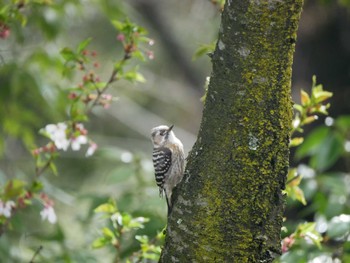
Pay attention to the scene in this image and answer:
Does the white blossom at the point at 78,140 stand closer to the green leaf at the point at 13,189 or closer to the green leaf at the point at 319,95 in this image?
the green leaf at the point at 13,189

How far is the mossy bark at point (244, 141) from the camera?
113 inches

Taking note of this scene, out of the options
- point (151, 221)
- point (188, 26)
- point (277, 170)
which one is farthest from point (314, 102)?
point (188, 26)

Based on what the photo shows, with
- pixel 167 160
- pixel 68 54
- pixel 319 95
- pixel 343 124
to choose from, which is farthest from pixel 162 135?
pixel 319 95

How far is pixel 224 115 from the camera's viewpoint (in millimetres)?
2926

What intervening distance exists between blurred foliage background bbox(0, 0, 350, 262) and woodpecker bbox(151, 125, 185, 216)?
0.10m

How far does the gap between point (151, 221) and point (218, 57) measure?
1.68 meters

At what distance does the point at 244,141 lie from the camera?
2910 millimetres

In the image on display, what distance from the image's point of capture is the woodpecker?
496 cm

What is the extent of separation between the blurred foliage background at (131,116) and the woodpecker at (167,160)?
0.10 meters

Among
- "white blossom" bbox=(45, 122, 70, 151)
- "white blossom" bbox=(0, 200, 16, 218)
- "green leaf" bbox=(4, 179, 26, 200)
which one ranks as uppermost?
"white blossom" bbox=(45, 122, 70, 151)

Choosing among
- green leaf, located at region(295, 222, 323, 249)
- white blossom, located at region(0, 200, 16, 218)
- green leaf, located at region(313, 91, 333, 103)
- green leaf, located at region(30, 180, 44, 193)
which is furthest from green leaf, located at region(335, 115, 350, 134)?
white blossom, located at region(0, 200, 16, 218)

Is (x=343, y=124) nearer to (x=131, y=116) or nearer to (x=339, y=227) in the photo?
(x=339, y=227)

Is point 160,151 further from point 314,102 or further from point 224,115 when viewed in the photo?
point 224,115

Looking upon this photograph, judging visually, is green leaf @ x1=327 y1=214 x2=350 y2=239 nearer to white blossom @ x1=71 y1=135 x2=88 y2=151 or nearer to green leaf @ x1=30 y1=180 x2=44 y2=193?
white blossom @ x1=71 y1=135 x2=88 y2=151
